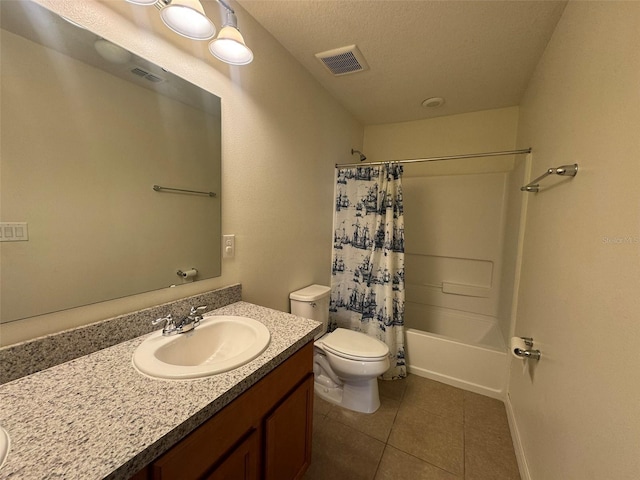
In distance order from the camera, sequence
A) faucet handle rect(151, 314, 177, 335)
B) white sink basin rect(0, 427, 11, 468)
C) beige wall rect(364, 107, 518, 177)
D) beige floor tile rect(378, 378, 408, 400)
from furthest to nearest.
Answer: beige wall rect(364, 107, 518, 177) < beige floor tile rect(378, 378, 408, 400) < faucet handle rect(151, 314, 177, 335) < white sink basin rect(0, 427, 11, 468)

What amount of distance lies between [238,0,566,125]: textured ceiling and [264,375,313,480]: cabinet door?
181 centimetres

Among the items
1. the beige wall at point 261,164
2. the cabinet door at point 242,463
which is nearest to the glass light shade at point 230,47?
the beige wall at point 261,164

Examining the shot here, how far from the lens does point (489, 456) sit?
4.64 feet

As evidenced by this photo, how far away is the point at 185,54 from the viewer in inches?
43.6

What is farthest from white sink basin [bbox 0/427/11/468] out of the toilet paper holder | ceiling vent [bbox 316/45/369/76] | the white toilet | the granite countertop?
ceiling vent [bbox 316/45/369/76]

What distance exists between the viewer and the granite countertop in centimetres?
47

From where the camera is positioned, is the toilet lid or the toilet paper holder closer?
the toilet paper holder

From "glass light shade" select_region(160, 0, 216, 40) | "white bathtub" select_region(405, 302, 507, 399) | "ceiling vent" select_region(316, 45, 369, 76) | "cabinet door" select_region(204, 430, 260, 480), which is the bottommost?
"white bathtub" select_region(405, 302, 507, 399)

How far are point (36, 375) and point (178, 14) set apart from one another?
1.21 m

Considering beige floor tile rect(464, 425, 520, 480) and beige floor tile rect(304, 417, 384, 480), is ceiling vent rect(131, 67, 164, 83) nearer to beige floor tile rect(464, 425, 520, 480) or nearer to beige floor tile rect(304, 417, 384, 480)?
beige floor tile rect(304, 417, 384, 480)

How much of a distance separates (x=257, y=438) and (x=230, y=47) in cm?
148

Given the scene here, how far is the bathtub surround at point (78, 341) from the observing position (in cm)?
70

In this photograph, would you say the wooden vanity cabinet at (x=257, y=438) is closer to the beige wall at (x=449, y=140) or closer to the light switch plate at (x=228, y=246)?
the light switch plate at (x=228, y=246)

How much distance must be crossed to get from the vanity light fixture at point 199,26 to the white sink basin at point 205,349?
109cm
